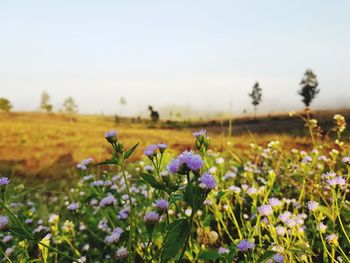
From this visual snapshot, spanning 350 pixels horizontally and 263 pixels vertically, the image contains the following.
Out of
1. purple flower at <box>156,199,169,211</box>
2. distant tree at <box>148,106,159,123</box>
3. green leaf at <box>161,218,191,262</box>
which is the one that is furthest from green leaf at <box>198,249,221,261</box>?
distant tree at <box>148,106,159,123</box>

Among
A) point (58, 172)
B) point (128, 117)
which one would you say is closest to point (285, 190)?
point (58, 172)

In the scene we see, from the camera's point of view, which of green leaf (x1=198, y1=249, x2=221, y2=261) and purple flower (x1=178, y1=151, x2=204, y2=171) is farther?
green leaf (x1=198, y1=249, x2=221, y2=261)

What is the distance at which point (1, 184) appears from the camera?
1707mm

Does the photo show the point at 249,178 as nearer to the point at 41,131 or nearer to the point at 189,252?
the point at 189,252

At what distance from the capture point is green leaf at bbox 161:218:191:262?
1.26 metres

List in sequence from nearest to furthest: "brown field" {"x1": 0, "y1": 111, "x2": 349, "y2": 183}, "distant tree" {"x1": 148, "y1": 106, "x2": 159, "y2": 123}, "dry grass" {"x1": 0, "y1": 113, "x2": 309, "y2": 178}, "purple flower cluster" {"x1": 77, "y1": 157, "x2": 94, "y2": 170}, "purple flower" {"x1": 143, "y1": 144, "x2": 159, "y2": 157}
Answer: "purple flower" {"x1": 143, "y1": 144, "x2": 159, "y2": 157}, "purple flower cluster" {"x1": 77, "y1": 157, "x2": 94, "y2": 170}, "brown field" {"x1": 0, "y1": 111, "x2": 349, "y2": 183}, "dry grass" {"x1": 0, "y1": 113, "x2": 309, "y2": 178}, "distant tree" {"x1": 148, "y1": 106, "x2": 159, "y2": 123}

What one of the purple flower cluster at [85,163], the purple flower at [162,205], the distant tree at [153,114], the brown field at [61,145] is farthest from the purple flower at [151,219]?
the distant tree at [153,114]

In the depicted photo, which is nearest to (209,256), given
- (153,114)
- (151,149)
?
(151,149)

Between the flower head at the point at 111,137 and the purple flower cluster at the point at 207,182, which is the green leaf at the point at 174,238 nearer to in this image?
the purple flower cluster at the point at 207,182

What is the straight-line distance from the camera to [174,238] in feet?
4.19

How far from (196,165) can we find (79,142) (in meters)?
13.5

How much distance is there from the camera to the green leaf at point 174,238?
126 cm

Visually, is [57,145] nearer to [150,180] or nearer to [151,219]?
[151,219]

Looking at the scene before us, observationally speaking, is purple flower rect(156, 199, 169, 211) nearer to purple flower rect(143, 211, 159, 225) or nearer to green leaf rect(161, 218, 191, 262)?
purple flower rect(143, 211, 159, 225)
